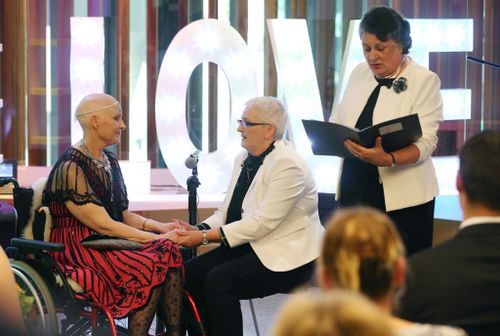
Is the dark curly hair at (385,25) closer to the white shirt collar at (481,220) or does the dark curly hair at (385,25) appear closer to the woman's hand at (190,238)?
the woman's hand at (190,238)

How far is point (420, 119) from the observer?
3861 mm

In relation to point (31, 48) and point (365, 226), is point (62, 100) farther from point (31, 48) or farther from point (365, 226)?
point (365, 226)

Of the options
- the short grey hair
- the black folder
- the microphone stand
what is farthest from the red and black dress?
the black folder

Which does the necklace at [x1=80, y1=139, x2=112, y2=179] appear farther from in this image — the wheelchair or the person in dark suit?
the person in dark suit

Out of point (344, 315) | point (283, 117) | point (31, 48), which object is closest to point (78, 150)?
point (283, 117)

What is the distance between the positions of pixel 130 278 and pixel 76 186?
42 cm

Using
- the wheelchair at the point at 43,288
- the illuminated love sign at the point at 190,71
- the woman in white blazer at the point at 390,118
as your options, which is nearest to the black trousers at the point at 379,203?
the woman in white blazer at the point at 390,118

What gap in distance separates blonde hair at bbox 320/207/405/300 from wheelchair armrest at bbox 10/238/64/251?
2260 millimetres

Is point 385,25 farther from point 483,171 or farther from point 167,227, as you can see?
point 483,171

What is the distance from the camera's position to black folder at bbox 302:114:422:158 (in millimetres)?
3693

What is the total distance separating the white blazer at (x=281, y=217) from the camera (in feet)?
13.2

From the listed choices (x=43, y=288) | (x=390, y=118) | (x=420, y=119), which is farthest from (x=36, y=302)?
(x=420, y=119)

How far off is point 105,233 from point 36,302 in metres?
0.52

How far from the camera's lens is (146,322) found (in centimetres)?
387
